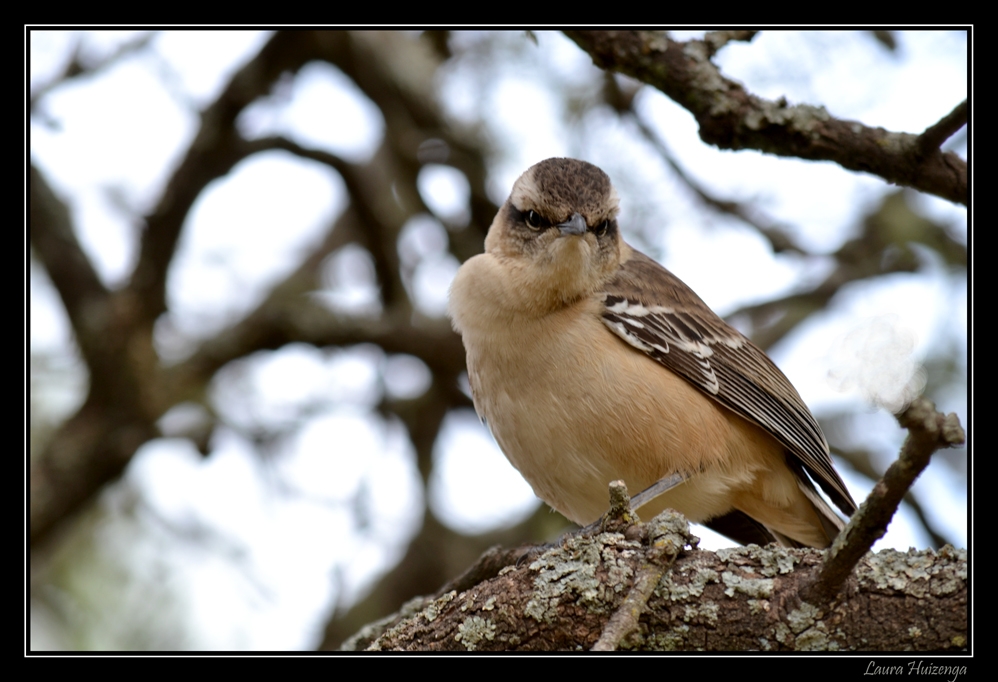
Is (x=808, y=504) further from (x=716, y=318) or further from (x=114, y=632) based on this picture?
(x=114, y=632)

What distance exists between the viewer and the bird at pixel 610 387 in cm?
531

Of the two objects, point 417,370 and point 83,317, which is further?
point 417,370

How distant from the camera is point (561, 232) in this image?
5.75 metres

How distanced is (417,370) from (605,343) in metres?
4.59

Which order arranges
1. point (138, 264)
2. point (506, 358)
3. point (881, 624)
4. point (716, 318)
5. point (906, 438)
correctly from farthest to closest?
point (138, 264) < point (716, 318) < point (506, 358) < point (881, 624) < point (906, 438)

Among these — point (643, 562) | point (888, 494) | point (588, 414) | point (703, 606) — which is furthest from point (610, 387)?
point (888, 494)

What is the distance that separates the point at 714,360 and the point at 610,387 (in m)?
1.08

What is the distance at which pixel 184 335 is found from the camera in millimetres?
9344

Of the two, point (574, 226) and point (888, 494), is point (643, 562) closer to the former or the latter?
point (888, 494)

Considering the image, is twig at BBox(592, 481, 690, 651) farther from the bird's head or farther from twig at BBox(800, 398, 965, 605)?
the bird's head

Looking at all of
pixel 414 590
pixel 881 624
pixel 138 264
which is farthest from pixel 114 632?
pixel 881 624

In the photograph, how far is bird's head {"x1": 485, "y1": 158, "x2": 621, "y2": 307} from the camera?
5.70 metres

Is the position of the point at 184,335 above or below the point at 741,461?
above

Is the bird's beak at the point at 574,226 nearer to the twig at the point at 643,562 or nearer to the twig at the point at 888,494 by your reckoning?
the twig at the point at 643,562
